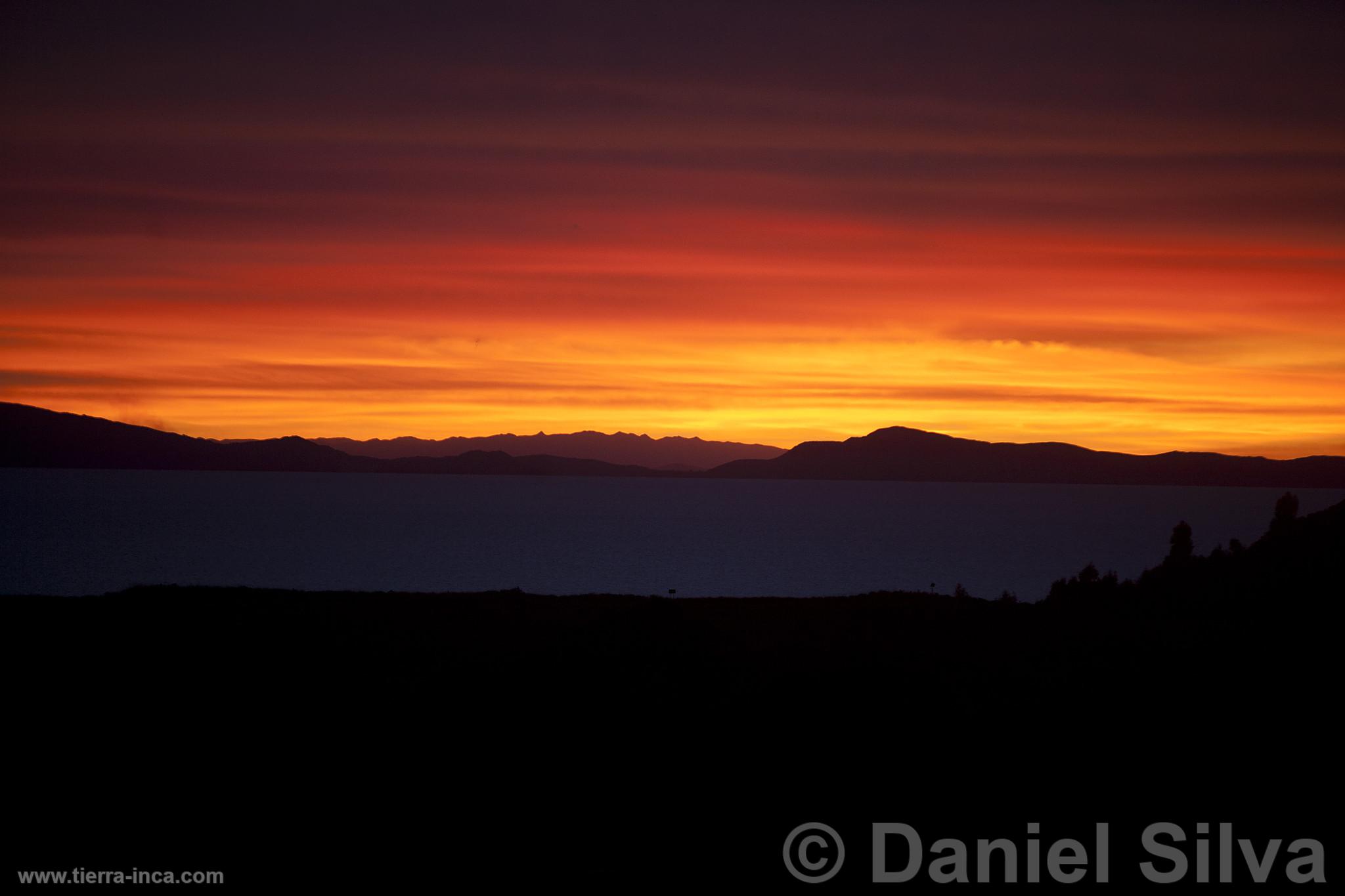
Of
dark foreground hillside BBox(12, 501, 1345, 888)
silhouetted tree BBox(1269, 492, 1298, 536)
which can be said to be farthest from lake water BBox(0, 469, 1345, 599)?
dark foreground hillside BBox(12, 501, 1345, 888)

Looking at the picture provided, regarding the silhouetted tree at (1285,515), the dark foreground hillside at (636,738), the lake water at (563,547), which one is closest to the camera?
the dark foreground hillside at (636,738)

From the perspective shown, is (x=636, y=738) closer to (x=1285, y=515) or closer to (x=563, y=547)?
(x=1285, y=515)

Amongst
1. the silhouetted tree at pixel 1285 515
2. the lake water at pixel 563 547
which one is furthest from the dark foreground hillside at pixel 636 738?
Answer: the lake water at pixel 563 547

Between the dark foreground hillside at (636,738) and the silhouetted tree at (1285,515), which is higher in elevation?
the silhouetted tree at (1285,515)

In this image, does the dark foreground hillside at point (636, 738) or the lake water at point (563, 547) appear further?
the lake water at point (563, 547)

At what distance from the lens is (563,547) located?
9600cm

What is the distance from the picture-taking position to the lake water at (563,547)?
2640 inches

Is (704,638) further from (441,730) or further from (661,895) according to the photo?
(661,895)

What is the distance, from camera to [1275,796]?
41.7 ft

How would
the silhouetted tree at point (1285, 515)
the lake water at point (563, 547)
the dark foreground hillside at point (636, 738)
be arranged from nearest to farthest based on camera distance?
the dark foreground hillside at point (636, 738)
the silhouetted tree at point (1285, 515)
the lake water at point (563, 547)

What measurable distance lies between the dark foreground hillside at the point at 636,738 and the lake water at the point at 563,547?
1571 inches

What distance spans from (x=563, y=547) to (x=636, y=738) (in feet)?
268

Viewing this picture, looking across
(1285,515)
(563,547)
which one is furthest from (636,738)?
(563,547)

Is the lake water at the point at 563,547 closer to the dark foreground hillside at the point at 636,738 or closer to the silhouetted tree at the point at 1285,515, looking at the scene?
the silhouetted tree at the point at 1285,515
